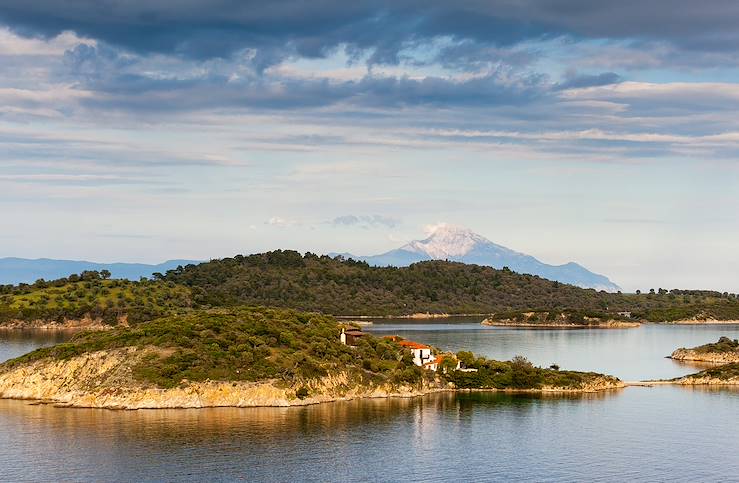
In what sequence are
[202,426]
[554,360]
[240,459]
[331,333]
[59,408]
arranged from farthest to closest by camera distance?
[554,360]
[331,333]
[59,408]
[202,426]
[240,459]

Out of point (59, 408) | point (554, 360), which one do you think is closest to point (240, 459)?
point (59, 408)

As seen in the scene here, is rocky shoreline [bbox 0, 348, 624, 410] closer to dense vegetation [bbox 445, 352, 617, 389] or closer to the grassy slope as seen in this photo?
the grassy slope

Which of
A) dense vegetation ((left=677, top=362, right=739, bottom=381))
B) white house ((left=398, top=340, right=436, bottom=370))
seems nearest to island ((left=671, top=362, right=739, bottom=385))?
dense vegetation ((left=677, top=362, right=739, bottom=381))

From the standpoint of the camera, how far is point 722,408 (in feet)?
407

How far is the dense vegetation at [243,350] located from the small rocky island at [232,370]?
14cm

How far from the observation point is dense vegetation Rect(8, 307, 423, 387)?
114m

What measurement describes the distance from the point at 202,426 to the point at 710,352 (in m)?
136

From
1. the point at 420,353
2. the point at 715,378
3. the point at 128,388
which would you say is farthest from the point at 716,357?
the point at 128,388

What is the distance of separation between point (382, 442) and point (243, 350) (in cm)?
2940

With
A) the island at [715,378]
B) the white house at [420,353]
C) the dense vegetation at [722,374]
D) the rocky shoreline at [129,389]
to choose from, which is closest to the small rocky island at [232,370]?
the rocky shoreline at [129,389]

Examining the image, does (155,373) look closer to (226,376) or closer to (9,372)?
(226,376)

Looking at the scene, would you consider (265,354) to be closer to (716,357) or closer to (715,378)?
(715,378)

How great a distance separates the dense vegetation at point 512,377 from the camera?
133375 millimetres

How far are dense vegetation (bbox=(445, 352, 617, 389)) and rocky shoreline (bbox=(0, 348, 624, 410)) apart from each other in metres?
12.9
